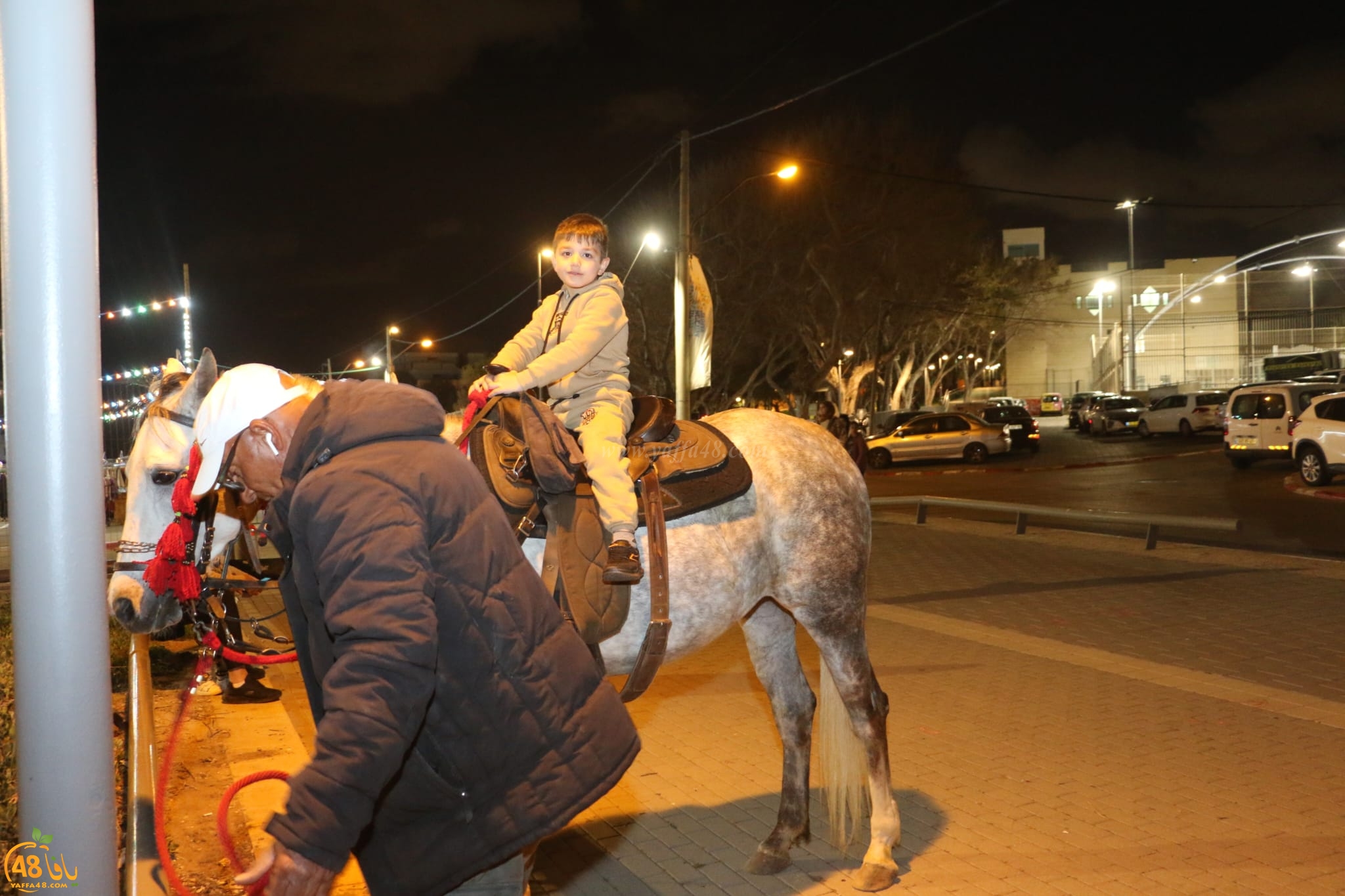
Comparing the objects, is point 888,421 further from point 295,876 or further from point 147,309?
point 295,876

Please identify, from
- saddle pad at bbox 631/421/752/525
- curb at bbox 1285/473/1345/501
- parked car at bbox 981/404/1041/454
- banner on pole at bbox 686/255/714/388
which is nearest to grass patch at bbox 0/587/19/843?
saddle pad at bbox 631/421/752/525

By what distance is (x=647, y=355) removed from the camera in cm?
4097

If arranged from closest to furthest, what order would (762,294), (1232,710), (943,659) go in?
(1232,710) < (943,659) < (762,294)

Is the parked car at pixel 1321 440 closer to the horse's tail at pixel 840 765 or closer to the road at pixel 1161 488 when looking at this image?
the road at pixel 1161 488

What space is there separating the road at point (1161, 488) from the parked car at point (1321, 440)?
351mm

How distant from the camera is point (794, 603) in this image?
4652 millimetres

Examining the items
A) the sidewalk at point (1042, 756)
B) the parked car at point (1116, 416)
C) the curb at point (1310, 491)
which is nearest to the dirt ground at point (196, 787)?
the sidewalk at point (1042, 756)

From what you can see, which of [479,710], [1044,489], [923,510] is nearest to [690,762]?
[479,710]

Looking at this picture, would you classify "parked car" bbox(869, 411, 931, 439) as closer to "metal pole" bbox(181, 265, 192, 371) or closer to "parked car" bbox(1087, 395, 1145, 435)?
"parked car" bbox(1087, 395, 1145, 435)

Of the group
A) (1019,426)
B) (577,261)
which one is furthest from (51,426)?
(1019,426)

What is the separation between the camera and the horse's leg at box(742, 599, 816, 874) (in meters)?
4.91

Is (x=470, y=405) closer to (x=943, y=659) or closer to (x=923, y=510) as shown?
(x=943, y=659)

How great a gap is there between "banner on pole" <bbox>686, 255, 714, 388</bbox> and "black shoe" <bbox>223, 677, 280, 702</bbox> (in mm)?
10783

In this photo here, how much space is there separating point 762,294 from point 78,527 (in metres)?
37.3
